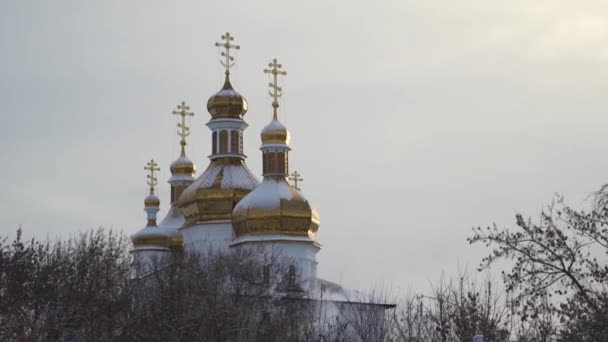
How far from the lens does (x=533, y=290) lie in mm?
12297

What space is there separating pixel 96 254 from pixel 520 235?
1923 cm

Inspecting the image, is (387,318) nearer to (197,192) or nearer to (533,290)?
(197,192)

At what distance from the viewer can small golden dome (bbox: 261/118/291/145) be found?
134 ft

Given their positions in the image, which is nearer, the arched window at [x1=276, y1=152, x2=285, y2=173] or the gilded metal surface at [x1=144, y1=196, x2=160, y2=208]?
the arched window at [x1=276, y1=152, x2=285, y2=173]

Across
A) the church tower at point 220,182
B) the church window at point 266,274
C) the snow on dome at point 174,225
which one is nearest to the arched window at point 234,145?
the church tower at point 220,182

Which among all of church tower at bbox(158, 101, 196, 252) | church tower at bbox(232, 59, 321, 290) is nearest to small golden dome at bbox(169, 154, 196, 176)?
church tower at bbox(158, 101, 196, 252)

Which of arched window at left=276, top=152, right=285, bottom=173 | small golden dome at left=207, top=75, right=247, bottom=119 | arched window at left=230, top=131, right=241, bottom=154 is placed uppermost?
small golden dome at left=207, top=75, right=247, bottom=119

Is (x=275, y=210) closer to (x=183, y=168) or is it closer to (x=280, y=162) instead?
(x=280, y=162)

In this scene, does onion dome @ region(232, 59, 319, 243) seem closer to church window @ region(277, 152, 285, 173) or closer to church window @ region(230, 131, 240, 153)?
church window @ region(277, 152, 285, 173)

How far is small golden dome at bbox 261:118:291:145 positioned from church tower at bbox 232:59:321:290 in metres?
1.14

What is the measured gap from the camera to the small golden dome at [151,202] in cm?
5112

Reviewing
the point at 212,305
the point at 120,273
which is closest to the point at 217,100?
the point at 120,273

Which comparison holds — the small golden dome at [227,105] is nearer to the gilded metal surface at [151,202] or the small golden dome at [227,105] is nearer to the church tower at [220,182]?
the church tower at [220,182]

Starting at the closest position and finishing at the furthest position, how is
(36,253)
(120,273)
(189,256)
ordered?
(36,253) → (120,273) → (189,256)
